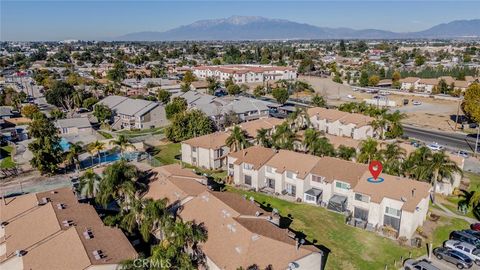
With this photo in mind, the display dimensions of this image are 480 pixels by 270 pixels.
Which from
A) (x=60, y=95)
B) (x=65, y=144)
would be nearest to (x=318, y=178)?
(x=65, y=144)

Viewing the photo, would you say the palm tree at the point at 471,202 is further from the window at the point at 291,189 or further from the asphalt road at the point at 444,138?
the asphalt road at the point at 444,138

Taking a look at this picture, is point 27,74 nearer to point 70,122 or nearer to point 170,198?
point 70,122

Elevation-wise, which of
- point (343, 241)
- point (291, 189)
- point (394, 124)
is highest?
point (394, 124)

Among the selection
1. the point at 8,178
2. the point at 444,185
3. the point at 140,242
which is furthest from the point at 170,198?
the point at 444,185

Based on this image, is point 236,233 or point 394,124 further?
point 394,124

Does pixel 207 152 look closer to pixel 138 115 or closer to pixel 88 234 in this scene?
pixel 88 234

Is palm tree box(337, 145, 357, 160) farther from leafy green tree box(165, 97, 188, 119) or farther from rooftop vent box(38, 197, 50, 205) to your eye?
leafy green tree box(165, 97, 188, 119)
